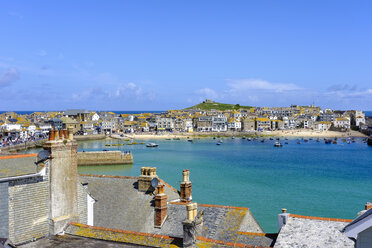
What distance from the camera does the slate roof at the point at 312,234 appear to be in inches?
386

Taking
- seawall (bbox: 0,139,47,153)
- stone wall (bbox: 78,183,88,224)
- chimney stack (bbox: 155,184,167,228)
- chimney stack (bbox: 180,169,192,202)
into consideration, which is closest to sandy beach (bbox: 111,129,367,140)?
seawall (bbox: 0,139,47,153)

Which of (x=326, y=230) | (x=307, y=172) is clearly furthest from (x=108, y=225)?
(x=307, y=172)

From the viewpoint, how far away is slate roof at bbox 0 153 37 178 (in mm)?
10359

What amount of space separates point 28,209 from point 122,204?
22.3 ft

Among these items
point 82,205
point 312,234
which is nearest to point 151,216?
point 82,205

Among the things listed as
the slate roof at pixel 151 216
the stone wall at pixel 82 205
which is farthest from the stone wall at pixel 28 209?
the slate roof at pixel 151 216

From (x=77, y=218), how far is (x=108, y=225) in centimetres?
464

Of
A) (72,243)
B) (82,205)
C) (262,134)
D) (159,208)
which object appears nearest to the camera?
(72,243)

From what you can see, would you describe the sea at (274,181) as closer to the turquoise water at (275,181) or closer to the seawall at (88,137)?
the turquoise water at (275,181)

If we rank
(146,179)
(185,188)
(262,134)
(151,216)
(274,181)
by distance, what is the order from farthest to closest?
(262,134)
(274,181)
(185,188)
(146,179)
(151,216)

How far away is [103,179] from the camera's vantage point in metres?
19.2

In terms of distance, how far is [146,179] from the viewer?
17.0 meters

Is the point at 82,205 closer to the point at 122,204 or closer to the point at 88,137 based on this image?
the point at 122,204

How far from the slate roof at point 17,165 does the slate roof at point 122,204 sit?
585 cm
